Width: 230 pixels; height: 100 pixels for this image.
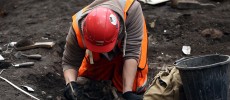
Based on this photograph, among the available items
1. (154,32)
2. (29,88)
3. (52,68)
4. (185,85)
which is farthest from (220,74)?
(154,32)

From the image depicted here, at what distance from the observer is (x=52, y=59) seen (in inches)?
235

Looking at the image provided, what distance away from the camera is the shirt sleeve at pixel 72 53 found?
435cm

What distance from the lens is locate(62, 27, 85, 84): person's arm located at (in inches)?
172

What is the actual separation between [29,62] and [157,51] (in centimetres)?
182

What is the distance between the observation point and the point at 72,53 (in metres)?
4.50

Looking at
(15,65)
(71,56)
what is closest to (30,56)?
(15,65)

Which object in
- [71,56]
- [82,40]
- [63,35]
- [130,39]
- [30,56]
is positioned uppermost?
[82,40]

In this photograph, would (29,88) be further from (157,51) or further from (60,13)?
(60,13)

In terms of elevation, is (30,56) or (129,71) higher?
(129,71)

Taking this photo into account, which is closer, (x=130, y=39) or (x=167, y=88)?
(x=167, y=88)

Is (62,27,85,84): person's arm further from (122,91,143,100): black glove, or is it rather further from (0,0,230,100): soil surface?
(122,91,143,100): black glove

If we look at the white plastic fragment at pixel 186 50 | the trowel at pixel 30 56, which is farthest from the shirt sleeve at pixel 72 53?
the white plastic fragment at pixel 186 50

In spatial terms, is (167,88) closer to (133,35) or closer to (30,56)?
(133,35)

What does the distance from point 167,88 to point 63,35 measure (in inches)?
128
